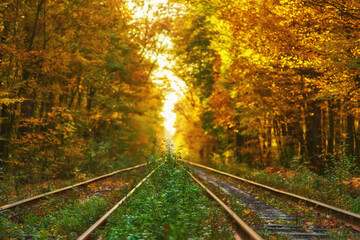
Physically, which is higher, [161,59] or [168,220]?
[161,59]

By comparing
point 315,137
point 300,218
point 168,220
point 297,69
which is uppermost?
point 297,69

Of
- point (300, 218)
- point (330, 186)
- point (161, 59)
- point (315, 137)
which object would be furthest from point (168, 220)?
point (161, 59)

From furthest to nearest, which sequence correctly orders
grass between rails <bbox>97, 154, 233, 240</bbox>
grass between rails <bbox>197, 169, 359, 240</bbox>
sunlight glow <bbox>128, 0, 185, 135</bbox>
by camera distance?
sunlight glow <bbox>128, 0, 185, 135</bbox> < grass between rails <bbox>197, 169, 359, 240</bbox> < grass between rails <bbox>97, 154, 233, 240</bbox>

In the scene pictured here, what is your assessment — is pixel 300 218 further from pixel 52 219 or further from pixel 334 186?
pixel 52 219

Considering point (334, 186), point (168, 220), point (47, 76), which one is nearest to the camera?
point (168, 220)

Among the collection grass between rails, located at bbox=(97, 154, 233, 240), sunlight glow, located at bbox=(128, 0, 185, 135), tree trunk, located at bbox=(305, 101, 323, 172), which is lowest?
grass between rails, located at bbox=(97, 154, 233, 240)

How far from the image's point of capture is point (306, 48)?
38.9 feet

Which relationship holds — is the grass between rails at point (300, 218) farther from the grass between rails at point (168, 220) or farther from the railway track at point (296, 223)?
the grass between rails at point (168, 220)

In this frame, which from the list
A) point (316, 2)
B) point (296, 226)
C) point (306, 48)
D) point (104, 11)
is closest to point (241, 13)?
point (306, 48)

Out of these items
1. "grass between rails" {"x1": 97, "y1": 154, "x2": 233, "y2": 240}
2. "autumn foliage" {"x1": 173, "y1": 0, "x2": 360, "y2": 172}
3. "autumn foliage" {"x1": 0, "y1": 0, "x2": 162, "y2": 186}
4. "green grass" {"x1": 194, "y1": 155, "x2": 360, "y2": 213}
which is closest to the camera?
"grass between rails" {"x1": 97, "y1": 154, "x2": 233, "y2": 240}

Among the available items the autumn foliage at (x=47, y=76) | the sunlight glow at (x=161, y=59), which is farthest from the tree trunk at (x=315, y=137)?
the sunlight glow at (x=161, y=59)

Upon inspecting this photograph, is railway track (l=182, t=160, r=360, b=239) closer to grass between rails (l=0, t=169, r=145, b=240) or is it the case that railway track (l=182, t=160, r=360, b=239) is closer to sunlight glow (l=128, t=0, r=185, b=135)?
grass between rails (l=0, t=169, r=145, b=240)

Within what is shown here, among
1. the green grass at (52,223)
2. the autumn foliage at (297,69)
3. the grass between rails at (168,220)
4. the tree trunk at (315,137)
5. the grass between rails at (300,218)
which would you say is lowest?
the green grass at (52,223)

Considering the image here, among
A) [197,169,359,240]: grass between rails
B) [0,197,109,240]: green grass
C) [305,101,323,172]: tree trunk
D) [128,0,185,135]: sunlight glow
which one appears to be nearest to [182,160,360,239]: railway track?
[197,169,359,240]: grass between rails
